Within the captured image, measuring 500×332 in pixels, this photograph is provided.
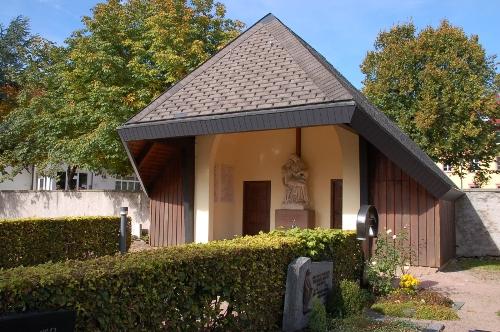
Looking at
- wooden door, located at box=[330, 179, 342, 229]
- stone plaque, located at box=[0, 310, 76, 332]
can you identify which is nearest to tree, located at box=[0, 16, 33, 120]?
wooden door, located at box=[330, 179, 342, 229]

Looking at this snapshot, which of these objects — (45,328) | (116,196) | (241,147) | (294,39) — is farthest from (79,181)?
(45,328)

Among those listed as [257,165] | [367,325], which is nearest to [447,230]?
[257,165]

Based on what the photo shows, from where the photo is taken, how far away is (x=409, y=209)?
41.0 feet

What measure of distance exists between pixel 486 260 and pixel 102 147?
42.8 feet

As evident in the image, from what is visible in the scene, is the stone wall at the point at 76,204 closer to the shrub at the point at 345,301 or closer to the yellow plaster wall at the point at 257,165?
the yellow plaster wall at the point at 257,165

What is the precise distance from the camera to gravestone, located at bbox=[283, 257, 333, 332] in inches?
250

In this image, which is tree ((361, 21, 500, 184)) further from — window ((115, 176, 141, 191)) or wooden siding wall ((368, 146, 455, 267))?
window ((115, 176, 141, 191))

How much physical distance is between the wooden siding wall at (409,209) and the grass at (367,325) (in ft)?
18.8

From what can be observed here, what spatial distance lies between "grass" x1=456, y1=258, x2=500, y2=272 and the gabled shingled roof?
2.17 metres

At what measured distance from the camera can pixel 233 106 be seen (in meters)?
11.9

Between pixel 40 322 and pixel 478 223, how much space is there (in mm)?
15010

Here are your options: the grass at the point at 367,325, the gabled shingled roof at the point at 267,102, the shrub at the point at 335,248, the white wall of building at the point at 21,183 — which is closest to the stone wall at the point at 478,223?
the gabled shingled roof at the point at 267,102

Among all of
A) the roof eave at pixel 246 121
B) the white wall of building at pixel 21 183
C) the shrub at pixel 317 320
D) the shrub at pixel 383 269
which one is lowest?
the shrub at pixel 317 320

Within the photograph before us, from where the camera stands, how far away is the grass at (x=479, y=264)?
12938 mm
